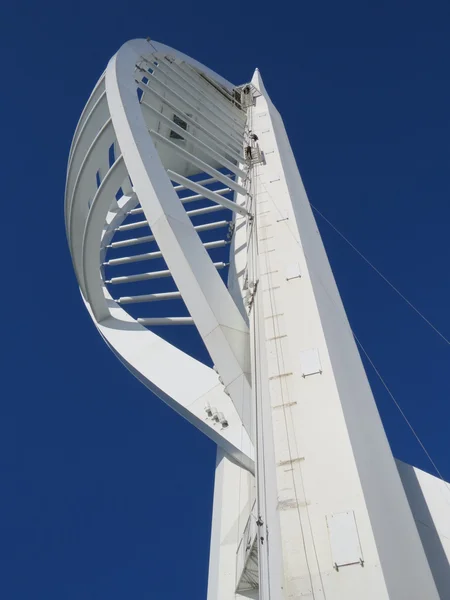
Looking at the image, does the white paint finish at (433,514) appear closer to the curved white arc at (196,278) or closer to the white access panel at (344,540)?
the white access panel at (344,540)

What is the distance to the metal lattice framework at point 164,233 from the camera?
564 centimetres

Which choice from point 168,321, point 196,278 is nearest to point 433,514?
point 196,278

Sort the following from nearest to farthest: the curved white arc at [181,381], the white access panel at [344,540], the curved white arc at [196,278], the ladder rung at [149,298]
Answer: the white access panel at [344,540], the curved white arc at [196,278], the curved white arc at [181,381], the ladder rung at [149,298]

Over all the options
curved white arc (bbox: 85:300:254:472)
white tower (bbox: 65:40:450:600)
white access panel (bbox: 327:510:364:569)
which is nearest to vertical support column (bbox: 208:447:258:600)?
white tower (bbox: 65:40:450:600)

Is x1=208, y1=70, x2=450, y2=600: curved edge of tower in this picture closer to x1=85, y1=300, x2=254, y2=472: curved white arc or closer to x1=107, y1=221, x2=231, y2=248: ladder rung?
x1=85, y1=300, x2=254, y2=472: curved white arc

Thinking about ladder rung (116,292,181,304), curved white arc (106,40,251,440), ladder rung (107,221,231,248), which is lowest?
curved white arc (106,40,251,440)

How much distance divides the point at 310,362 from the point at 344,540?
5.75 feet

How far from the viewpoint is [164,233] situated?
5.83 m

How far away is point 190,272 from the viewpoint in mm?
5617

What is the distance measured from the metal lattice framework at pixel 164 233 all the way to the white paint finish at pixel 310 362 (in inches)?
24.4

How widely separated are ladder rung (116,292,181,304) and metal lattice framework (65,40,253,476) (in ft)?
0.07

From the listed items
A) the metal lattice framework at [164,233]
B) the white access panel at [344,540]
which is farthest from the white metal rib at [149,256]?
the white access panel at [344,540]

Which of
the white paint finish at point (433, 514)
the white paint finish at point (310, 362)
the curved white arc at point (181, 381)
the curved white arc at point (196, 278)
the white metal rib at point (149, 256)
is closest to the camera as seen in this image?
the white paint finish at point (433, 514)

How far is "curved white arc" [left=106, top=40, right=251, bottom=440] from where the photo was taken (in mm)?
5477
